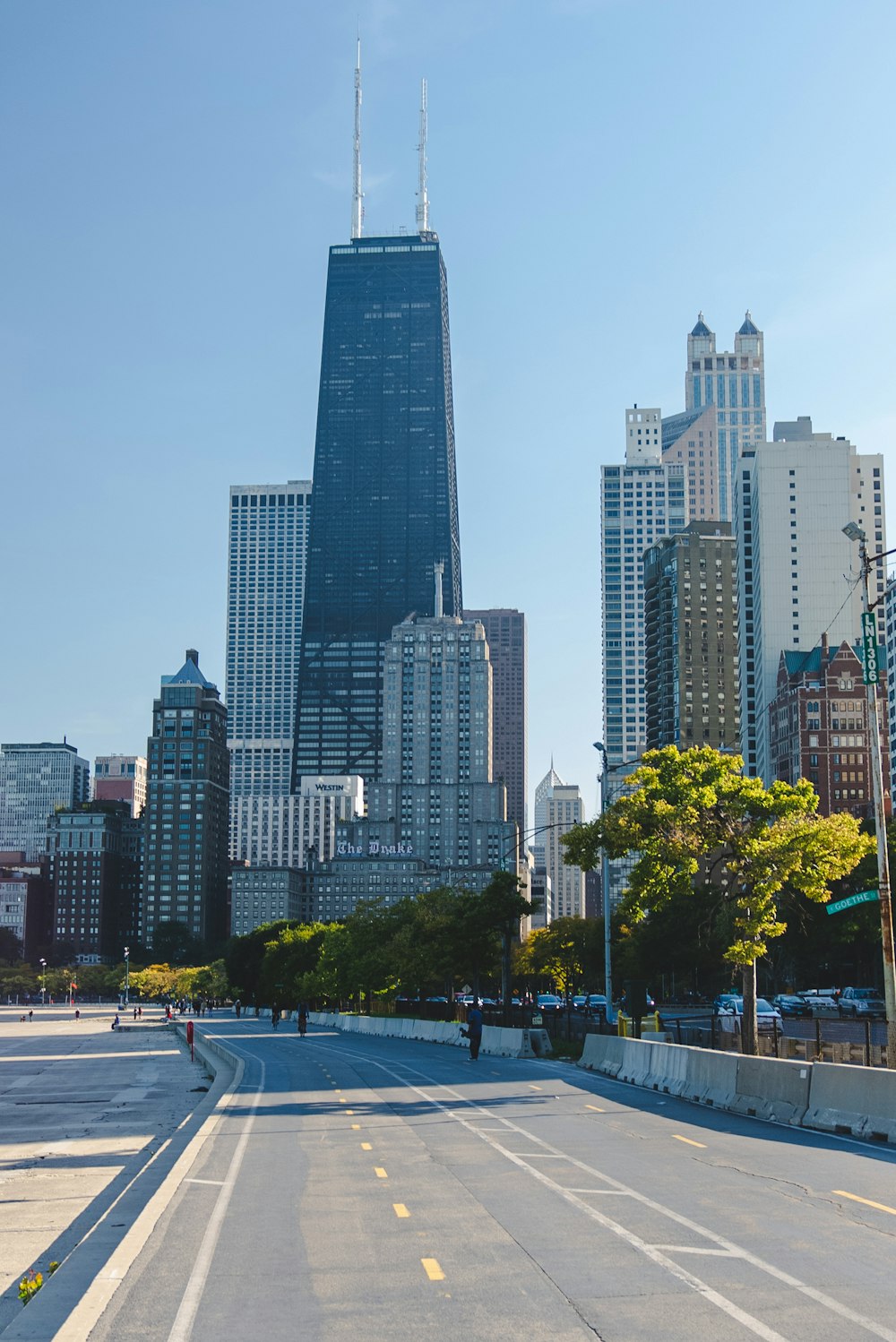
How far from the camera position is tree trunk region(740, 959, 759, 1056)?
40000mm

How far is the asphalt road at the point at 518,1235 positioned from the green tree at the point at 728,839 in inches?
551

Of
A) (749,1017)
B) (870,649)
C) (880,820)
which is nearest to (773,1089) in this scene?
(880,820)

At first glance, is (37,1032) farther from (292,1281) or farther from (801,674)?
(292,1281)

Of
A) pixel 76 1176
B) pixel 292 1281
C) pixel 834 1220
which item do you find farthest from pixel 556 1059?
pixel 292 1281

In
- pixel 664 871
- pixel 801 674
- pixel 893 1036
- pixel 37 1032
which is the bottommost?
pixel 37 1032

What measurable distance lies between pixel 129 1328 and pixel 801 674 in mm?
186479

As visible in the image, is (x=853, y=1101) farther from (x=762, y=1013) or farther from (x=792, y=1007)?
(x=792, y=1007)

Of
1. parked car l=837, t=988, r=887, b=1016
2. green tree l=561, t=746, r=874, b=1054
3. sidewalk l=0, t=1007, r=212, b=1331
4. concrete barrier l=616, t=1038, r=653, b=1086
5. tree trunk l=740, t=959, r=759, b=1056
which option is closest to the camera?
sidewalk l=0, t=1007, r=212, b=1331

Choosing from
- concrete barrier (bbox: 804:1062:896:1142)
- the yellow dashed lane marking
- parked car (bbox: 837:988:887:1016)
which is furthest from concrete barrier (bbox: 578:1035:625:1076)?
parked car (bbox: 837:988:887:1016)

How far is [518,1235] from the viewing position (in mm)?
16125

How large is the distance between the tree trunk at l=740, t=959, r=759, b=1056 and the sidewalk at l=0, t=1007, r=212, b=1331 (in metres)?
15.7

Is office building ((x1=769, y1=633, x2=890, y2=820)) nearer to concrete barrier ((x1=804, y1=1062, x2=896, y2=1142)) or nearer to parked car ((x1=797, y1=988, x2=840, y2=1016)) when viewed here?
parked car ((x1=797, y1=988, x2=840, y2=1016))

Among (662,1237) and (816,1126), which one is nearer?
(662,1237)

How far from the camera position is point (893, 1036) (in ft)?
98.1
